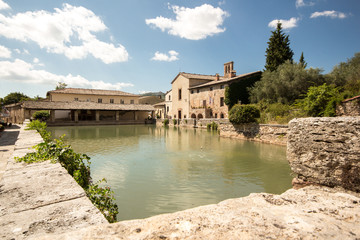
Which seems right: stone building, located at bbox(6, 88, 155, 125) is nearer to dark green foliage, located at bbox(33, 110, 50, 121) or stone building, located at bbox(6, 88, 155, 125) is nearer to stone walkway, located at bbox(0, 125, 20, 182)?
dark green foliage, located at bbox(33, 110, 50, 121)

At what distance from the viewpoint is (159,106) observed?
48.4m

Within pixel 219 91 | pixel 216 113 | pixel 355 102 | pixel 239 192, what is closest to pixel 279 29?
pixel 219 91

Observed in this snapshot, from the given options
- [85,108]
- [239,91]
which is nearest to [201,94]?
[239,91]

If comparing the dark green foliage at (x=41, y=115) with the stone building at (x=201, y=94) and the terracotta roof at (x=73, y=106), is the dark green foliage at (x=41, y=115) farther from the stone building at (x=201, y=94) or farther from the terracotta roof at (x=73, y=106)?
the stone building at (x=201, y=94)

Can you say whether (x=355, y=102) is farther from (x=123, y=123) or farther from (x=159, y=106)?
(x=159, y=106)

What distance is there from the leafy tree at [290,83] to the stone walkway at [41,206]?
23.2 m

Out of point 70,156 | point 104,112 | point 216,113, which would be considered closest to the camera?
point 70,156

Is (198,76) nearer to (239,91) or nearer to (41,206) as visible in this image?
(239,91)

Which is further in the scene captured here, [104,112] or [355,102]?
[104,112]

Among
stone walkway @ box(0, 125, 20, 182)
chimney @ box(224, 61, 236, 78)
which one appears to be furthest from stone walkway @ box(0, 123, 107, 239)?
chimney @ box(224, 61, 236, 78)

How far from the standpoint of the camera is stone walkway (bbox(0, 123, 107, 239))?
1.56 m

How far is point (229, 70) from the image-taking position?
108 feet

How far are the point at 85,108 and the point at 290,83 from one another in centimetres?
3099

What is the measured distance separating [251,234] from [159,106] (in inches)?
1877
